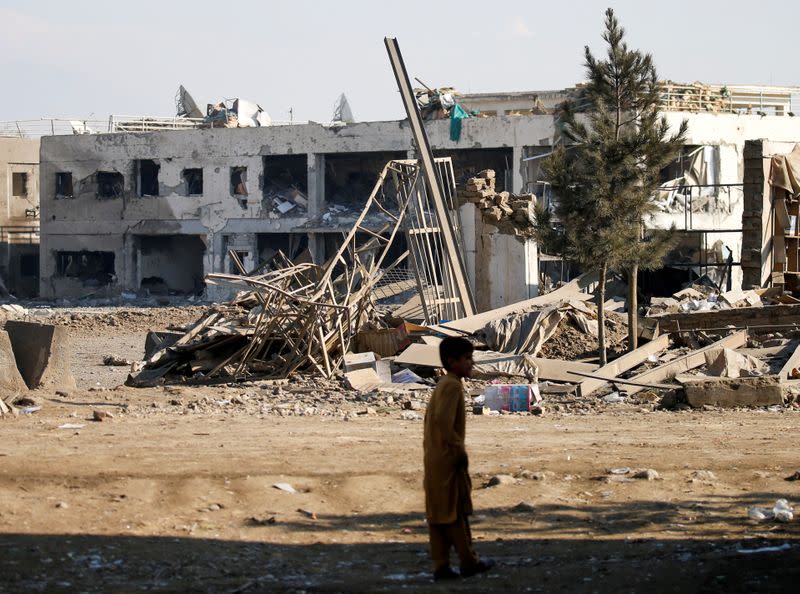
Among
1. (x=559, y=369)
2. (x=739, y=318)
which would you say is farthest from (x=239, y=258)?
(x=559, y=369)

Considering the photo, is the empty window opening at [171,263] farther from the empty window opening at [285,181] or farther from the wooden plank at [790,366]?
the wooden plank at [790,366]

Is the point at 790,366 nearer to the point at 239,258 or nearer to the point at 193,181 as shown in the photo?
the point at 239,258

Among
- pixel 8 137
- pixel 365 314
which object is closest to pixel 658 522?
pixel 365 314

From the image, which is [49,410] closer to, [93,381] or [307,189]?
[93,381]

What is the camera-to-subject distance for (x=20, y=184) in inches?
1842

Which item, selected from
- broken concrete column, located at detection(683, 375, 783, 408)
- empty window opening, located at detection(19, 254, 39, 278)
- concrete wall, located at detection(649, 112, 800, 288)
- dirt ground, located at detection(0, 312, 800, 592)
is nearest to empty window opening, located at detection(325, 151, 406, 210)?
concrete wall, located at detection(649, 112, 800, 288)

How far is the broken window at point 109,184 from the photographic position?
42125 millimetres

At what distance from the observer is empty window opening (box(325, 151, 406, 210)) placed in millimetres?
39094

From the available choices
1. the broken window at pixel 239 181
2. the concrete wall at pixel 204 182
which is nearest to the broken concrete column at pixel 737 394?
the concrete wall at pixel 204 182

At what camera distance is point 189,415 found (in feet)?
43.4

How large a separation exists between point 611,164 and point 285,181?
25435mm

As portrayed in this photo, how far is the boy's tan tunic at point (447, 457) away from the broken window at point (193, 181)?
35223mm

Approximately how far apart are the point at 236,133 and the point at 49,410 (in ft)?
90.1

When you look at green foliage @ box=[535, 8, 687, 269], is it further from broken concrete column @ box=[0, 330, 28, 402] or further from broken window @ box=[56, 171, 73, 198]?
broken window @ box=[56, 171, 73, 198]
